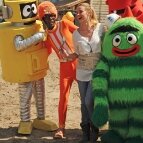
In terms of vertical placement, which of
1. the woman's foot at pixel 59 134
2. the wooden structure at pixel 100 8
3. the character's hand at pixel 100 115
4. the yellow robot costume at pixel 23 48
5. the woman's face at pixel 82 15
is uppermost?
the woman's face at pixel 82 15

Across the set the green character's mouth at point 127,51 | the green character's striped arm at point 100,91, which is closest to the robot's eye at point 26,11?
the green character's striped arm at point 100,91

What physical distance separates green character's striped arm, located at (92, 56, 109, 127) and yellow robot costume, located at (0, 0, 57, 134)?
2.57 ft

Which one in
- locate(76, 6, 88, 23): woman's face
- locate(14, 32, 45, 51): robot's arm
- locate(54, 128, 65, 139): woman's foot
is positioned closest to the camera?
locate(76, 6, 88, 23): woman's face

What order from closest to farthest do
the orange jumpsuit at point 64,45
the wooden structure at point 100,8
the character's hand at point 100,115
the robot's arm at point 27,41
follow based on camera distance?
the character's hand at point 100,115 < the robot's arm at point 27,41 < the orange jumpsuit at point 64,45 < the wooden structure at point 100,8

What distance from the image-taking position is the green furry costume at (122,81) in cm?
407

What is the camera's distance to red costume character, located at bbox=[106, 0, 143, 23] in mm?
4406

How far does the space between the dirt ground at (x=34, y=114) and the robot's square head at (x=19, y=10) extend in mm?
1289

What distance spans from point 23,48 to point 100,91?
1.00 meters

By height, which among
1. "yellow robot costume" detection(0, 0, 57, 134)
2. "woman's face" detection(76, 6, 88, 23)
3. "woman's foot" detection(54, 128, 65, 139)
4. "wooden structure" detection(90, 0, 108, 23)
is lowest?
"woman's foot" detection(54, 128, 65, 139)

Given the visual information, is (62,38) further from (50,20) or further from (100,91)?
(100,91)

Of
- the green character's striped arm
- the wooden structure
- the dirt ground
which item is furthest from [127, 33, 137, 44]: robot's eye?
the wooden structure

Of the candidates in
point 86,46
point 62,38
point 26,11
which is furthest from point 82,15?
point 26,11

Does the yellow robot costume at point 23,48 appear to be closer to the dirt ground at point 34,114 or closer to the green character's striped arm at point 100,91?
the dirt ground at point 34,114

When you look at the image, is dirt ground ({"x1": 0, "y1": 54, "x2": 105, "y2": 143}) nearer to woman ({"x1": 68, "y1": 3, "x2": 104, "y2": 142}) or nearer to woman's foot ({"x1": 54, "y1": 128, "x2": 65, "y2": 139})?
woman's foot ({"x1": 54, "y1": 128, "x2": 65, "y2": 139})
